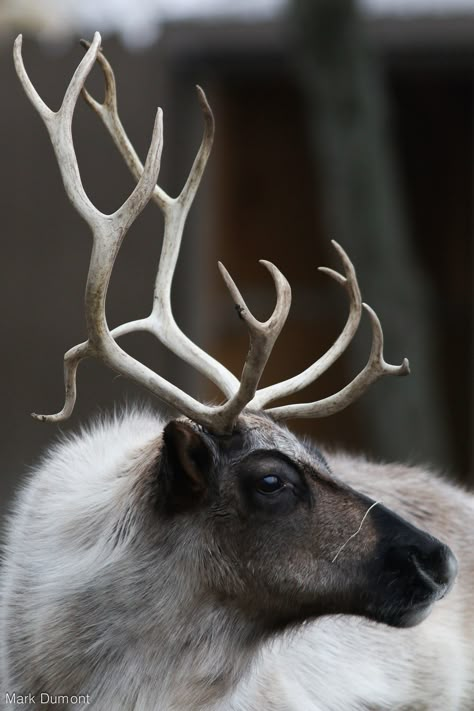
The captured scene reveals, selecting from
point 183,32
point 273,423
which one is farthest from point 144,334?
point 273,423

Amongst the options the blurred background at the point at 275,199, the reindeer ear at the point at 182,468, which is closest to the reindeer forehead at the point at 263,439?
the reindeer ear at the point at 182,468

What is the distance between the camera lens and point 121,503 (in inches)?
169

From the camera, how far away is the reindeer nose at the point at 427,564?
4.05 metres

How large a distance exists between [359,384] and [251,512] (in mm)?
546

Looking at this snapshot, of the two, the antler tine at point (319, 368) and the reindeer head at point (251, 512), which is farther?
the antler tine at point (319, 368)

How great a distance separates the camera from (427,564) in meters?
4.05

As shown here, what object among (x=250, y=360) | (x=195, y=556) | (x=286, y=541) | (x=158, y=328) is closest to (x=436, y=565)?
(x=286, y=541)

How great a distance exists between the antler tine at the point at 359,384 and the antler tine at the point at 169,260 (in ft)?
0.75

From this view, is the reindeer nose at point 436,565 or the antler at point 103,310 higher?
the antler at point 103,310

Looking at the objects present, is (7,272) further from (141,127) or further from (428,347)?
(428,347)

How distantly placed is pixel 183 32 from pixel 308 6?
7.09 ft

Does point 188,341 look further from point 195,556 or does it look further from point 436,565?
point 436,565

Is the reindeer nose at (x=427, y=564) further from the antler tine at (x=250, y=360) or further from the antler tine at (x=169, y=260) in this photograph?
the antler tine at (x=169, y=260)

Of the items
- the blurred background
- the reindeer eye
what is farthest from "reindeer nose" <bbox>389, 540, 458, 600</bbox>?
the blurred background
